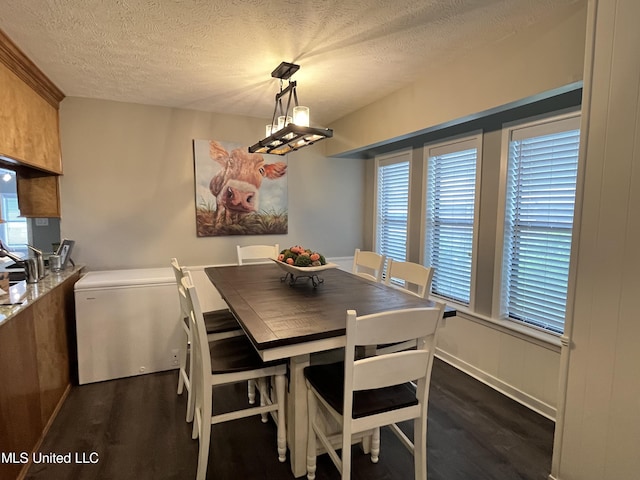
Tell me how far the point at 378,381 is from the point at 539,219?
180cm

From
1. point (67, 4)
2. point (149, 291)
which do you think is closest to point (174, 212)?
point (149, 291)

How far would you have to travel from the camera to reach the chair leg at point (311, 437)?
1750mm

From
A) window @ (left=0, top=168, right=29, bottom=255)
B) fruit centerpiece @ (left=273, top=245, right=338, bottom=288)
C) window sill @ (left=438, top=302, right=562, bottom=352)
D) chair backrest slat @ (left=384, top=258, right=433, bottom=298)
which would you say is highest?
window @ (left=0, top=168, right=29, bottom=255)

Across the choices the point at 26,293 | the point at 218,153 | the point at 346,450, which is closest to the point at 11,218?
the point at 26,293

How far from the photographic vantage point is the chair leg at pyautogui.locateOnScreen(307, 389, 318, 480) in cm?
175

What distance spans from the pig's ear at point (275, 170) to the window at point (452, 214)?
158 cm

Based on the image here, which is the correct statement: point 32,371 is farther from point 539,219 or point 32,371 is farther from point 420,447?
point 539,219

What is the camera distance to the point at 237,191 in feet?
12.1

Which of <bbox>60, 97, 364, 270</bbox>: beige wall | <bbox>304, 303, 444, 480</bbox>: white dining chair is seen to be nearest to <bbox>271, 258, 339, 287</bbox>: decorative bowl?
<bbox>304, 303, 444, 480</bbox>: white dining chair

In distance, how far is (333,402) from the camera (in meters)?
1.52

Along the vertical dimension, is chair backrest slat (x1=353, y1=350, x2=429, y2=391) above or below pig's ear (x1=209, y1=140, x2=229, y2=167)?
below

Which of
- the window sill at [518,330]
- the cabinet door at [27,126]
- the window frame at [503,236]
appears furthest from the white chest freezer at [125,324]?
the window frame at [503,236]

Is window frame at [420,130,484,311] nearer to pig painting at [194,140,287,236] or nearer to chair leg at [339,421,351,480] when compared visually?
pig painting at [194,140,287,236]

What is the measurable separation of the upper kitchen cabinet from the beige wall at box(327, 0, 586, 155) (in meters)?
2.71
